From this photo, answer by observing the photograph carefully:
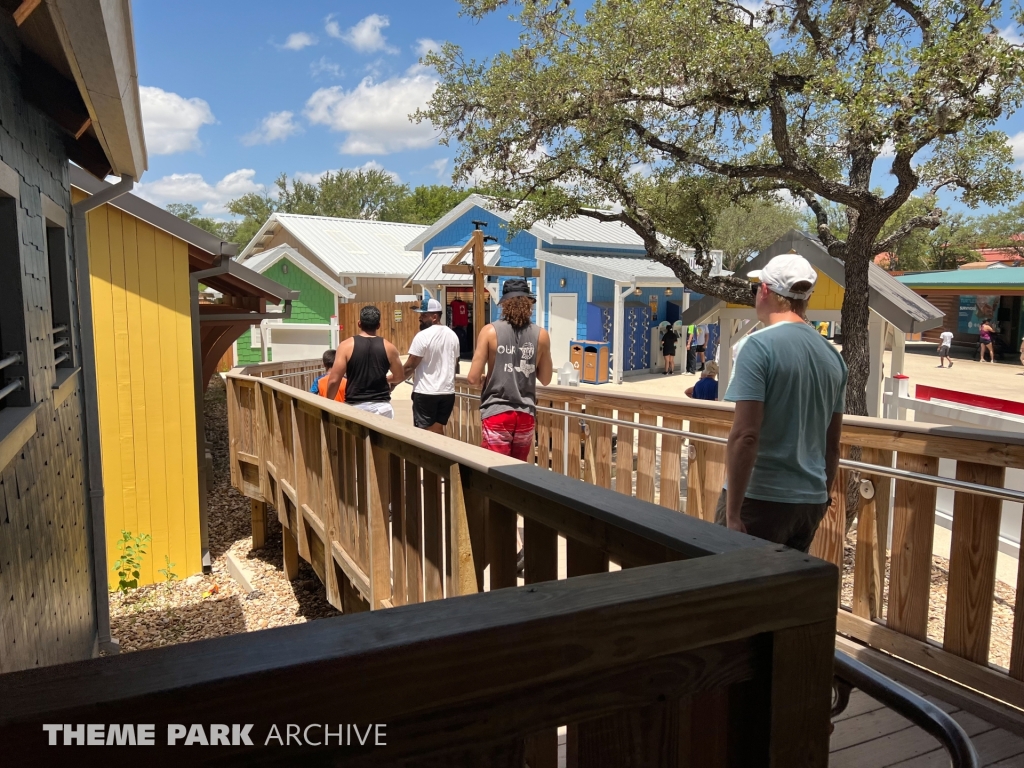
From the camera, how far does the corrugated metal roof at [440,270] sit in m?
22.5

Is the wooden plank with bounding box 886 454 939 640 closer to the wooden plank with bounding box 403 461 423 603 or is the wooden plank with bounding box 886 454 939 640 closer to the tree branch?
the wooden plank with bounding box 403 461 423 603

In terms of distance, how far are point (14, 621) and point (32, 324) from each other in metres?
1.32

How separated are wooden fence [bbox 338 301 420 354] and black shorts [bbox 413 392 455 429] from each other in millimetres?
18253

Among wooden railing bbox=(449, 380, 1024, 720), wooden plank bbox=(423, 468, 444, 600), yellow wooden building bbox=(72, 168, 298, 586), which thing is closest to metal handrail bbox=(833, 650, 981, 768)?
wooden plank bbox=(423, 468, 444, 600)

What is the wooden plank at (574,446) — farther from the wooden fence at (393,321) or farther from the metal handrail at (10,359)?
the wooden fence at (393,321)

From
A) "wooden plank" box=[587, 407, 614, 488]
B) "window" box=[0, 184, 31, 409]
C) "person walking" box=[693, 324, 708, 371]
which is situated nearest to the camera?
"window" box=[0, 184, 31, 409]

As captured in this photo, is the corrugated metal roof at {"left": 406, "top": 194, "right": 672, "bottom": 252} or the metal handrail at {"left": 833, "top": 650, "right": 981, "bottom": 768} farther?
the corrugated metal roof at {"left": 406, "top": 194, "right": 672, "bottom": 252}

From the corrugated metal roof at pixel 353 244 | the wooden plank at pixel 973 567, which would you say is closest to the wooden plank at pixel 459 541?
the wooden plank at pixel 973 567

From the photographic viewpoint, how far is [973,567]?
2967 mm

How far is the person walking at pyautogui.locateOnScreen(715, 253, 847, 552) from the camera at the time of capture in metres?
2.70

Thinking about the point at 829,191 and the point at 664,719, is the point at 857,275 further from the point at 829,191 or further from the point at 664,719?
the point at 664,719

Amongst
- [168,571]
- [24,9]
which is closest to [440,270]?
[168,571]

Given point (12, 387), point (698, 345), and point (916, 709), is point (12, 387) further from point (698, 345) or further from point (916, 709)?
point (698, 345)

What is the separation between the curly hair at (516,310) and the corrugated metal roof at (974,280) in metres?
27.6
